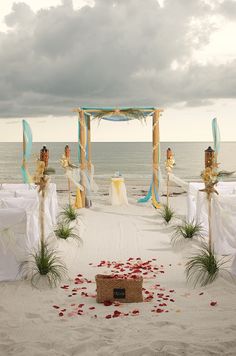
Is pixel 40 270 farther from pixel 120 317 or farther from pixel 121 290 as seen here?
pixel 120 317

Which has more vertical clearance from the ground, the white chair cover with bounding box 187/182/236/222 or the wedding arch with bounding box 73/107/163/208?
the wedding arch with bounding box 73/107/163/208

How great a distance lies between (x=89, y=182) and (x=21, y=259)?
7308 mm

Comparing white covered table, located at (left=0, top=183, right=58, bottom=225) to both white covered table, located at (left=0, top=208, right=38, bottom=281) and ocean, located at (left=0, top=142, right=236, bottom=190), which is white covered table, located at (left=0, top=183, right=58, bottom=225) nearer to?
ocean, located at (left=0, top=142, right=236, bottom=190)

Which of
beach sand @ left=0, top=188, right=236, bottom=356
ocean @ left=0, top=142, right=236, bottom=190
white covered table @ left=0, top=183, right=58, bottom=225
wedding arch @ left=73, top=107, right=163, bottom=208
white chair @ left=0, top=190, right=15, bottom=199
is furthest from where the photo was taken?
ocean @ left=0, top=142, right=236, bottom=190

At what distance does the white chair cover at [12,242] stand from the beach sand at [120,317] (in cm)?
20

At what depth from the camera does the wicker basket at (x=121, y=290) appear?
17.4 feet

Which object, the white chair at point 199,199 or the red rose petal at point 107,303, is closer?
the red rose petal at point 107,303

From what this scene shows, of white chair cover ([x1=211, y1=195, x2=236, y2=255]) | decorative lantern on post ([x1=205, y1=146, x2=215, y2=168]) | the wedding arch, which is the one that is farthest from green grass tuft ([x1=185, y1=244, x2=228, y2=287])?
the wedding arch

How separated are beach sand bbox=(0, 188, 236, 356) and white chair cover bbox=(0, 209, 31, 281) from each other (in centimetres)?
20

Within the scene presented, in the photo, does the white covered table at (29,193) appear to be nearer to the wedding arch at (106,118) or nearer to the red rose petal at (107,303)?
the wedding arch at (106,118)

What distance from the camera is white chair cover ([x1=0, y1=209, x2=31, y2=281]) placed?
6.14 m

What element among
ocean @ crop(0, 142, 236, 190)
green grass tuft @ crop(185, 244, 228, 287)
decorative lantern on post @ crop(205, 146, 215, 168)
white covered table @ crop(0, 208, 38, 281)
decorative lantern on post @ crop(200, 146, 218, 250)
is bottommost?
ocean @ crop(0, 142, 236, 190)

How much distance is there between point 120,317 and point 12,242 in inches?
81.1

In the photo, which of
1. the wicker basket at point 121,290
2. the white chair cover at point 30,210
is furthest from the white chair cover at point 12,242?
the wicker basket at point 121,290
